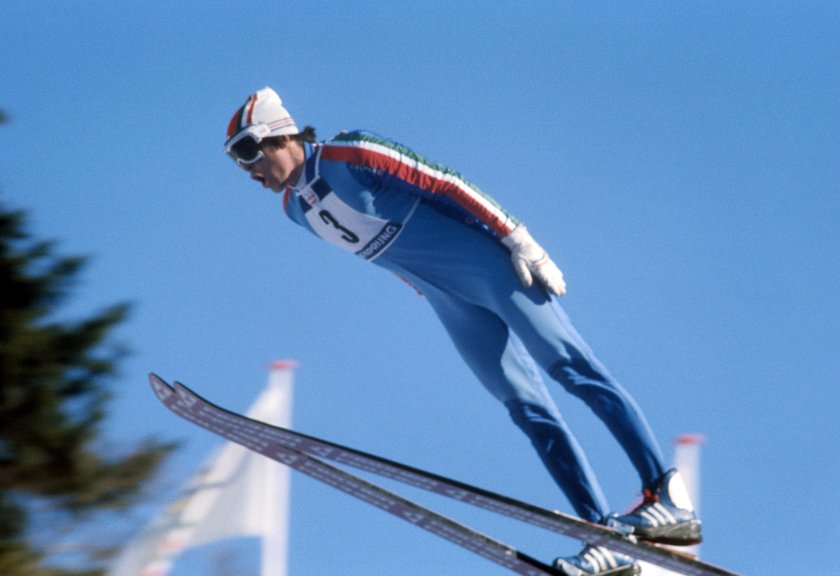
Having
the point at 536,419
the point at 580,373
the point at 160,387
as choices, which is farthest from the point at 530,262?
the point at 160,387

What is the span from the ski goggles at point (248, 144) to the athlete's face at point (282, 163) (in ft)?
0.07

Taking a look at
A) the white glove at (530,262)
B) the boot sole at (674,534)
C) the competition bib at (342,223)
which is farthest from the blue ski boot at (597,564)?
the competition bib at (342,223)

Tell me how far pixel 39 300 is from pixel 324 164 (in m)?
4.50

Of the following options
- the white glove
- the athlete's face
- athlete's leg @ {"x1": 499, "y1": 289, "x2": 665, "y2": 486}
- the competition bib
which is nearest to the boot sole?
athlete's leg @ {"x1": 499, "y1": 289, "x2": 665, "y2": 486}

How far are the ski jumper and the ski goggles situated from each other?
151 mm

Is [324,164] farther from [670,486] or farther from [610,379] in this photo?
[670,486]

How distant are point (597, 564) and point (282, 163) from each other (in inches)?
65.7

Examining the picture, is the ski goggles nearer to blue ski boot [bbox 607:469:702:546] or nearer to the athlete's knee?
the athlete's knee

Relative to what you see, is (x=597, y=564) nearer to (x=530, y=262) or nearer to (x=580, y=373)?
(x=580, y=373)

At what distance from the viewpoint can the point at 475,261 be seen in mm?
4160

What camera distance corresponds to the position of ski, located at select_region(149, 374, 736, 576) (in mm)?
4066

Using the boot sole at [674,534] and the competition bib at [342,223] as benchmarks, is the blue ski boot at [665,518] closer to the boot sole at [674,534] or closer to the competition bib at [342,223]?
the boot sole at [674,534]

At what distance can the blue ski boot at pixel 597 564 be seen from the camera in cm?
419

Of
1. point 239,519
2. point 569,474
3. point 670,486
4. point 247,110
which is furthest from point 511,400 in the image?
point 239,519
